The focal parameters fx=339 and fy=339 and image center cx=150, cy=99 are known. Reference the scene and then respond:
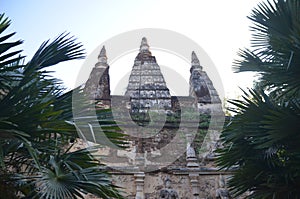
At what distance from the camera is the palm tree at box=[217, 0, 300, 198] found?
3.26m

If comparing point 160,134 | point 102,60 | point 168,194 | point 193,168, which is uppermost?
point 102,60

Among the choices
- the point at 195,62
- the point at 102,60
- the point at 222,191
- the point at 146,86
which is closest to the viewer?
the point at 222,191

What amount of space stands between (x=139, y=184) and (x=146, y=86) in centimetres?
271

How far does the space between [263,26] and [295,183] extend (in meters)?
1.92

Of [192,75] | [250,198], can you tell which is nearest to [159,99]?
[192,75]

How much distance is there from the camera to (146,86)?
314 inches

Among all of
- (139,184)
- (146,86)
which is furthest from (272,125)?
(146,86)

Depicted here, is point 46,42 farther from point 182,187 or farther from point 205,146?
point 205,146

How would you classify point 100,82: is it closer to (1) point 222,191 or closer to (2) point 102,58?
(2) point 102,58

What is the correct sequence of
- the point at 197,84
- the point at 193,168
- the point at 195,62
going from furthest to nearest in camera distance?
1. the point at 195,62
2. the point at 197,84
3. the point at 193,168

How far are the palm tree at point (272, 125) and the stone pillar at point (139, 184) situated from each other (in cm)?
234

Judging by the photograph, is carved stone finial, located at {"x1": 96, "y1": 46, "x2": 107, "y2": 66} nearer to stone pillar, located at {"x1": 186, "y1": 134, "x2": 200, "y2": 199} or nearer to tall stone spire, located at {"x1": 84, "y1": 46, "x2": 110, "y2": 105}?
tall stone spire, located at {"x1": 84, "y1": 46, "x2": 110, "y2": 105}

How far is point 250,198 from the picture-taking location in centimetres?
346

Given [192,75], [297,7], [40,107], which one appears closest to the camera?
[40,107]
